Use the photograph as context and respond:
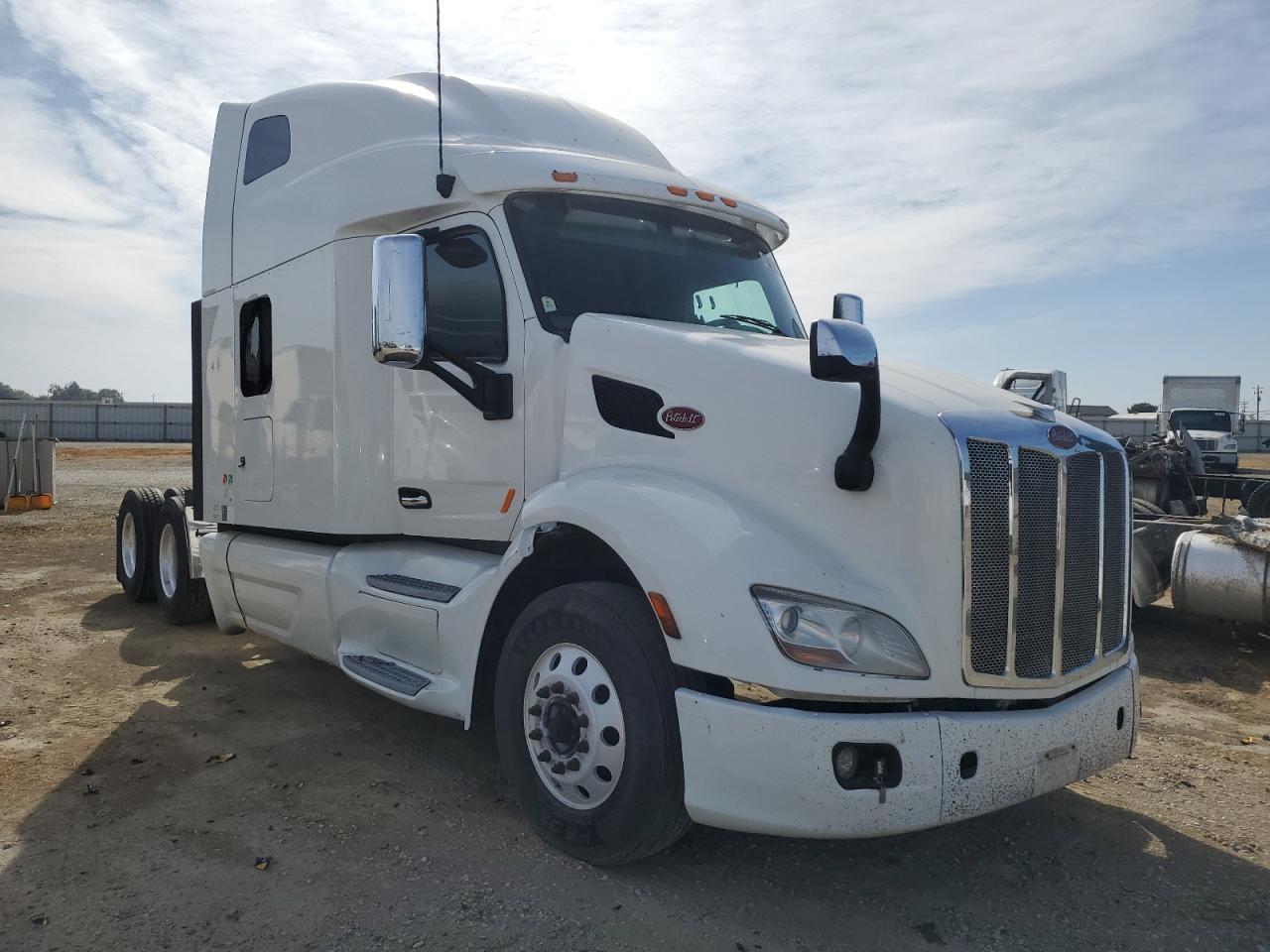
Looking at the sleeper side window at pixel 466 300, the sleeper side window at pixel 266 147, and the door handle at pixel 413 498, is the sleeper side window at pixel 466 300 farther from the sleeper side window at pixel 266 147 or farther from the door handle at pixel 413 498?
the sleeper side window at pixel 266 147

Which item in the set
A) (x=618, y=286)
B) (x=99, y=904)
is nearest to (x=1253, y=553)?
(x=618, y=286)

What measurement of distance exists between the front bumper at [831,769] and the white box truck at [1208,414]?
23.3 m

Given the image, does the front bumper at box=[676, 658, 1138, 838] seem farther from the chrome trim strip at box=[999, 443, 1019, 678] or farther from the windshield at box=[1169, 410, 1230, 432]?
the windshield at box=[1169, 410, 1230, 432]

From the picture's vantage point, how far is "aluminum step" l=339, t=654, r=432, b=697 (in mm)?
4766

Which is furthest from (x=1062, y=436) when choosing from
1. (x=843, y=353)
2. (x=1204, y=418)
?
(x=1204, y=418)

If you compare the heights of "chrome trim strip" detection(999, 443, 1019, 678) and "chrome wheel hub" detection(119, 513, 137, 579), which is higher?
"chrome trim strip" detection(999, 443, 1019, 678)

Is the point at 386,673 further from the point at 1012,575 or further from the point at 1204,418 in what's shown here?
the point at 1204,418

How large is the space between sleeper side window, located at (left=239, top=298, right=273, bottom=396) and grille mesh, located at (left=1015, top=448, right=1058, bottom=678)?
4591 mm

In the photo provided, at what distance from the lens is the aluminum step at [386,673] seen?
4766mm

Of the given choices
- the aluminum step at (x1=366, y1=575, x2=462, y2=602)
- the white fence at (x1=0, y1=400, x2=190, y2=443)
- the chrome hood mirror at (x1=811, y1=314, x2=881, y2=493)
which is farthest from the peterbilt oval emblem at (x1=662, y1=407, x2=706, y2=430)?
the white fence at (x1=0, y1=400, x2=190, y2=443)

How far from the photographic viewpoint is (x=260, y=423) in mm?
6336

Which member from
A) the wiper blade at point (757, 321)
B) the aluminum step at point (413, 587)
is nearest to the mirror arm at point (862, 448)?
the wiper blade at point (757, 321)

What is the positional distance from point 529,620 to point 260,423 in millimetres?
3155

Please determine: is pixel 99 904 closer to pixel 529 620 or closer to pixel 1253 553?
pixel 529 620
